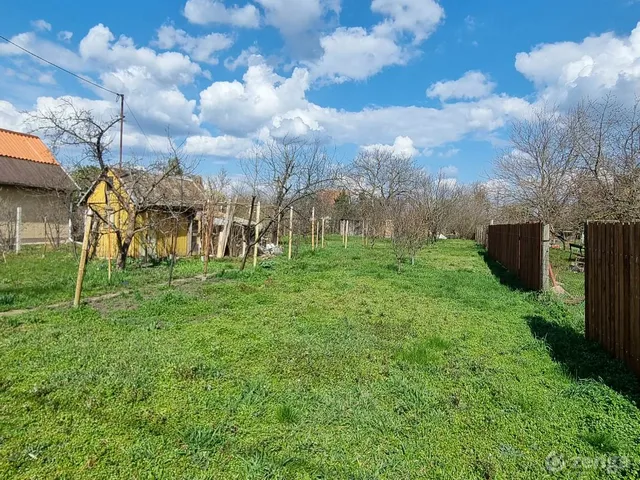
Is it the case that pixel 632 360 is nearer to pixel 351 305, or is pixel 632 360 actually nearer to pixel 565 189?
pixel 351 305

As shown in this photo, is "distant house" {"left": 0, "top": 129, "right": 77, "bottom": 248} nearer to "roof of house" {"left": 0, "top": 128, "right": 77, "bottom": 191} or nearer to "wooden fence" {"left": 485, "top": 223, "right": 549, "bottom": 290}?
"roof of house" {"left": 0, "top": 128, "right": 77, "bottom": 191}

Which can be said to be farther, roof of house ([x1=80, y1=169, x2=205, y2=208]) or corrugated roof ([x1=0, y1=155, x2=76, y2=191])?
corrugated roof ([x1=0, y1=155, x2=76, y2=191])

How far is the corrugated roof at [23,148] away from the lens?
22.9 m

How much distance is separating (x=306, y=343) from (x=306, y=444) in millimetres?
2245

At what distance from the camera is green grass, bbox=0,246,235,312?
757 centimetres

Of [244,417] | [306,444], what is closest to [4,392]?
[244,417]

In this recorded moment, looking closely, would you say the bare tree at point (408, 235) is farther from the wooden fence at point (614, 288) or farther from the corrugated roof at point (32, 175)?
the corrugated roof at point (32, 175)

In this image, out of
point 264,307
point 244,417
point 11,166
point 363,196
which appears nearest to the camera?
point 244,417

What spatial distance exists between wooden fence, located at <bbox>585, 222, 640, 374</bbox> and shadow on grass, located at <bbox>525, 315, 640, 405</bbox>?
0.33 feet

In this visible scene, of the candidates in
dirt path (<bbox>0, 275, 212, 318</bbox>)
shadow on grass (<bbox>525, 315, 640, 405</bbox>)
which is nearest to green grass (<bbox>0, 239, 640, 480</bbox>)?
shadow on grass (<bbox>525, 315, 640, 405</bbox>)

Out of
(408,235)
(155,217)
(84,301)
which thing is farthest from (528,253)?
(155,217)

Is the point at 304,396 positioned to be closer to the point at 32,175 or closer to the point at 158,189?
the point at 158,189

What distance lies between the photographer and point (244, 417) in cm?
314

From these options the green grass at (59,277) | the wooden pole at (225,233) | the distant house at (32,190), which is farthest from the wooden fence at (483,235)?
the distant house at (32,190)
